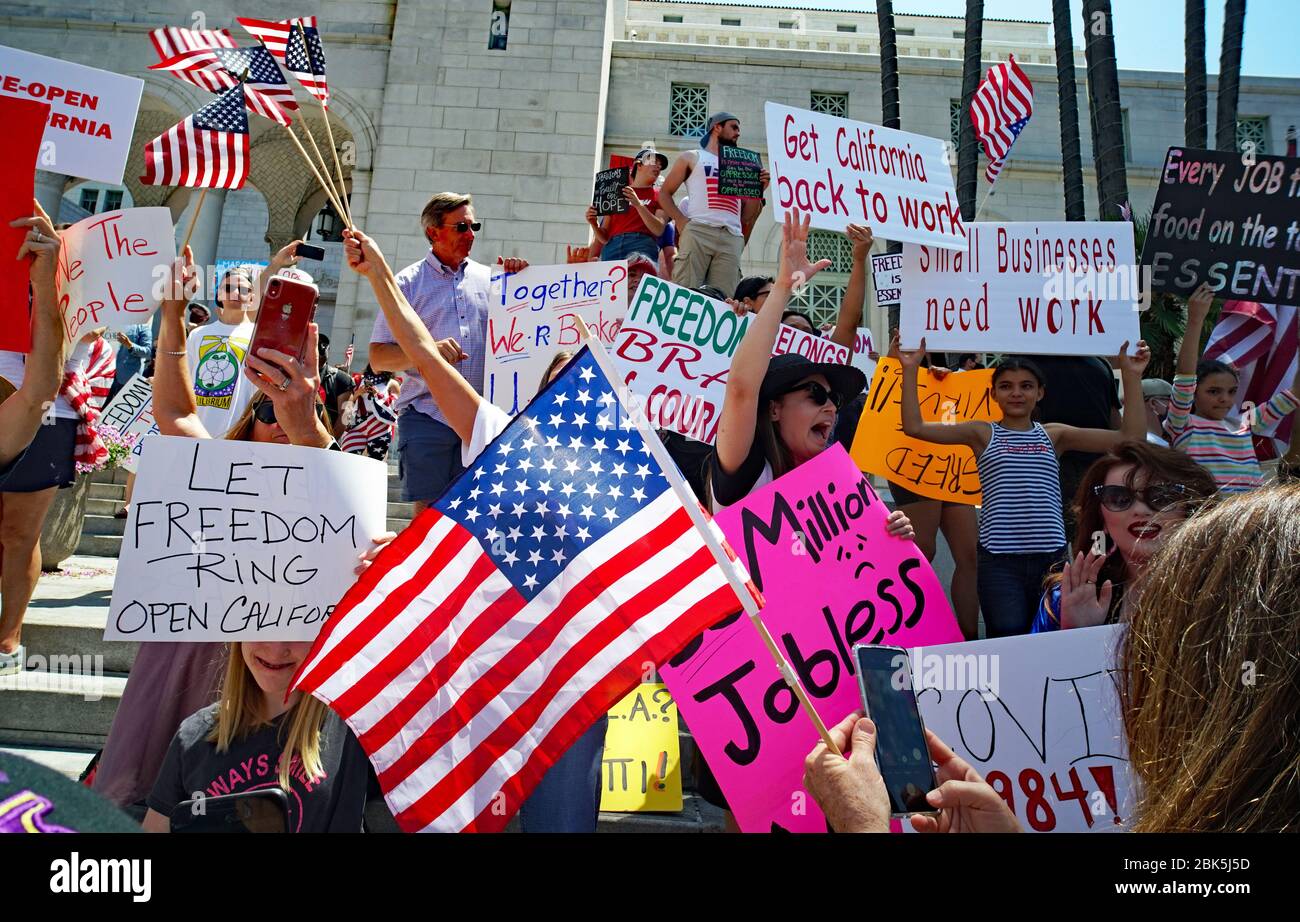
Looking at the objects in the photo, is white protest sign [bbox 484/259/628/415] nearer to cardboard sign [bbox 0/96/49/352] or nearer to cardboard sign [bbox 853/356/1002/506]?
cardboard sign [bbox 853/356/1002/506]

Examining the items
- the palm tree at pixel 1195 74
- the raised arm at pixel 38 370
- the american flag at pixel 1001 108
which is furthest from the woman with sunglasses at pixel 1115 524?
the palm tree at pixel 1195 74

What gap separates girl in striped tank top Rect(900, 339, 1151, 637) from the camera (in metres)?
4.47

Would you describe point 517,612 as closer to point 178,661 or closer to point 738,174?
point 178,661

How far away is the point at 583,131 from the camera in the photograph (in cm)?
1534

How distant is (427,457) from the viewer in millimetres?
4582

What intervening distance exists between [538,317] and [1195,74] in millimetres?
9888

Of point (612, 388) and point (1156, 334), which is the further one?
point (1156, 334)

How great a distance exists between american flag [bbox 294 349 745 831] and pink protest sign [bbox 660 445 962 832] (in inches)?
25.0

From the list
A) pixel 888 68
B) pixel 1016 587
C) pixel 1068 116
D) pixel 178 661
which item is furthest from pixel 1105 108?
pixel 178 661

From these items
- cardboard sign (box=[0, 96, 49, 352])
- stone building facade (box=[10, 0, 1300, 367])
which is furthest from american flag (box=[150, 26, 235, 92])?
stone building facade (box=[10, 0, 1300, 367])
